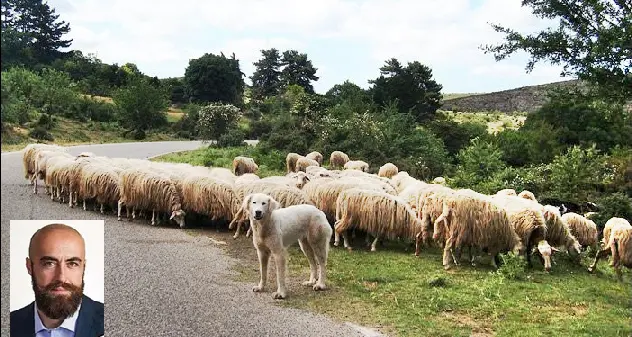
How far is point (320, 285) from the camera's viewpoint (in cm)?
510

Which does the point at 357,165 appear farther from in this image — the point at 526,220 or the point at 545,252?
the point at 545,252

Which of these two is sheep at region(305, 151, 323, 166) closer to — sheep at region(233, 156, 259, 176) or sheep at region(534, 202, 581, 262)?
sheep at region(233, 156, 259, 176)

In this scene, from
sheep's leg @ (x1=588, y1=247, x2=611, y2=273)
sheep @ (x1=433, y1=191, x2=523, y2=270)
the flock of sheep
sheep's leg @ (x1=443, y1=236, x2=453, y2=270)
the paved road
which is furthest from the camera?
sheep's leg @ (x1=588, y1=247, x2=611, y2=273)

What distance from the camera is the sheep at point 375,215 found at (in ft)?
21.3

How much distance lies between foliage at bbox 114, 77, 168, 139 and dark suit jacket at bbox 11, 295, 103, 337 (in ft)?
4.70

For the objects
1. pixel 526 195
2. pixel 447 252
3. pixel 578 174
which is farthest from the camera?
pixel 526 195

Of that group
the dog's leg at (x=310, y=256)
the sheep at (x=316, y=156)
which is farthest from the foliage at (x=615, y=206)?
the dog's leg at (x=310, y=256)

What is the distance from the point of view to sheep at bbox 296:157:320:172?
5.92 m

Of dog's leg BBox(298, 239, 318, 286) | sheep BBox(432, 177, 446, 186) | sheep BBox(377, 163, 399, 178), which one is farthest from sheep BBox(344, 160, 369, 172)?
dog's leg BBox(298, 239, 318, 286)

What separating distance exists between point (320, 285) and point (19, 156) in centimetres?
244

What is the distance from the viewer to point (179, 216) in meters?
5.58

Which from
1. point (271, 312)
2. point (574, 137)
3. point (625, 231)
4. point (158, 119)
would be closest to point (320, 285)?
point (271, 312)

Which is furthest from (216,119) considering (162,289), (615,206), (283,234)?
(615,206)

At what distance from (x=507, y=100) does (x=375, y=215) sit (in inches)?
72.4
